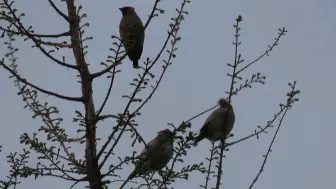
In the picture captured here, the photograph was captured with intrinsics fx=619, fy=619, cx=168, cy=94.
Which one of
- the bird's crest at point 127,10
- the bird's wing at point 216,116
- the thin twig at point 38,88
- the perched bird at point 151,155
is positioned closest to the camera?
the thin twig at point 38,88

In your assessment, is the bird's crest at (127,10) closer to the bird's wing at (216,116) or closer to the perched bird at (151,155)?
the bird's wing at (216,116)

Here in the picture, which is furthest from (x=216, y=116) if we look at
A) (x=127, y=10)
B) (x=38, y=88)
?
(x=38, y=88)

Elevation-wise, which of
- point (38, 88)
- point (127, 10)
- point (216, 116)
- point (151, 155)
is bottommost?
point (38, 88)

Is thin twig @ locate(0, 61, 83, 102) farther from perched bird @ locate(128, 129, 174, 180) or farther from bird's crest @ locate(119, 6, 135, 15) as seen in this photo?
bird's crest @ locate(119, 6, 135, 15)

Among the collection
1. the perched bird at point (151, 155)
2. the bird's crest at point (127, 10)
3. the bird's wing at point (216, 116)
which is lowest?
the perched bird at point (151, 155)

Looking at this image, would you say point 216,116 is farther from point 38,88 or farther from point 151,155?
point 38,88

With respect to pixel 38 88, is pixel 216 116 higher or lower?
higher

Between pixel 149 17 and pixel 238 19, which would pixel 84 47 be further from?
pixel 238 19

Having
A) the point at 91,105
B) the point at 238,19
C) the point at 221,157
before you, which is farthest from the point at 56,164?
the point at 238,19

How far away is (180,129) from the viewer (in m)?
3.80

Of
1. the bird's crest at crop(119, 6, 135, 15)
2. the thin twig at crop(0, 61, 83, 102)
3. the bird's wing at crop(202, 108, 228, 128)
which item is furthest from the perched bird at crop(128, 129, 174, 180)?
the bird's crest at crop(119, 6, 135, 15)

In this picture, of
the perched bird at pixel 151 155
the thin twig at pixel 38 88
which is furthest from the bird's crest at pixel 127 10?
the thin twig at pixel 38 88

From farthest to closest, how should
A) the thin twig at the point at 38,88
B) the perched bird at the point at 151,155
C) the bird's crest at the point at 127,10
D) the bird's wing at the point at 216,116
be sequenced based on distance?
the bird's wing at the point at 216,116 → the bird's crest at the point at 127,10 → the perched bird at the point at 151,155 → the thin twig at the point at 38,88

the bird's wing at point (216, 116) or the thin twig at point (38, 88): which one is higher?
the bird's wing at point (216, 116)
